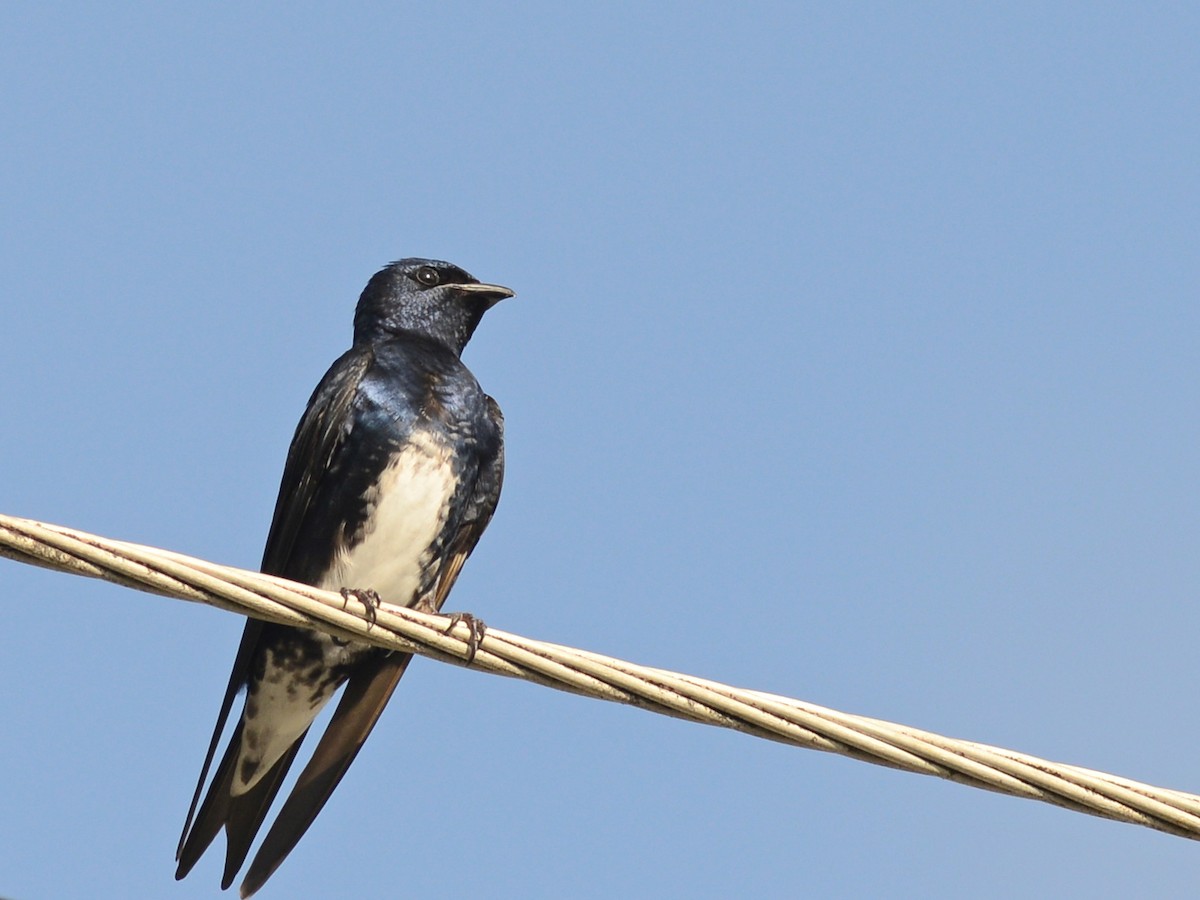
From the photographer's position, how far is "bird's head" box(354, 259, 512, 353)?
705 centimetres

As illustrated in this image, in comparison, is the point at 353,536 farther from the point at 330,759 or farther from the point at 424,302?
the point at 424,302

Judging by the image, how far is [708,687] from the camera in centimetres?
351

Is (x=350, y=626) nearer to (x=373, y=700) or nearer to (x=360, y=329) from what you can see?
(x=373, y=700)

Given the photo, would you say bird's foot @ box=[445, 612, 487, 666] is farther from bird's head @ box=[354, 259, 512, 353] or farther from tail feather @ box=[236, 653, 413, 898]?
bird's head @ box=[354, 259, 512, 353]

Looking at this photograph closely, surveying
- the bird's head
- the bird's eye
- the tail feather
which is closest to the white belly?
the tail feather

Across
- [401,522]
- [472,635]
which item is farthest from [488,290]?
[472,635]

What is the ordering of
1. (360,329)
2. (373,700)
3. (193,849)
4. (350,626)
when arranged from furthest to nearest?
(360,329) → (373,700) → (193,849) → (350,626)

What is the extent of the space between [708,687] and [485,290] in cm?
403

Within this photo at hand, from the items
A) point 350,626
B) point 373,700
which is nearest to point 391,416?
point 373,700

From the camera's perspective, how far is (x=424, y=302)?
7141mm

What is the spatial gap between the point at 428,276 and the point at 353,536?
150cm

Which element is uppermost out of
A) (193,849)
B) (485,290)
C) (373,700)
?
(485,290)

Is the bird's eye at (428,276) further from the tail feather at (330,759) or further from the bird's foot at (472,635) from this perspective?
the bird's foot at (472,635)

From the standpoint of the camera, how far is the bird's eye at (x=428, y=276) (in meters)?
7.29
